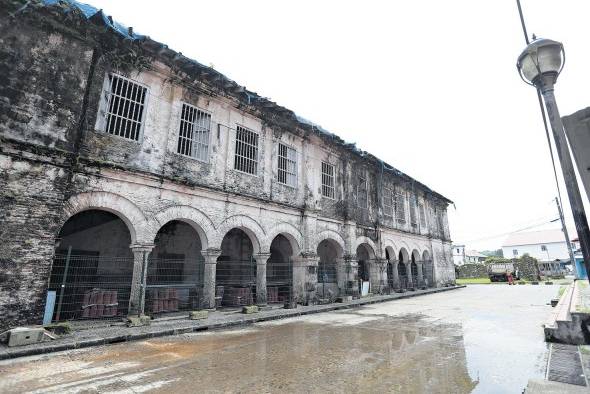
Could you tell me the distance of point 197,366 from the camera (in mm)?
4727

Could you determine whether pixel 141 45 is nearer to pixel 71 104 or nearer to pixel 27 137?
pixel 71 104

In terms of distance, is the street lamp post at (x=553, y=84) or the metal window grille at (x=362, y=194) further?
the metal window grille at (x=362, y=194)

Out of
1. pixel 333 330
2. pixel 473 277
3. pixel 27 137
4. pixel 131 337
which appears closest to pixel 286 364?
pixel 333 330

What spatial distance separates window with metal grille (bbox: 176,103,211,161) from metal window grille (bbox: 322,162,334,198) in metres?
6.34

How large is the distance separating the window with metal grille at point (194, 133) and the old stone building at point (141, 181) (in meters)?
0.04

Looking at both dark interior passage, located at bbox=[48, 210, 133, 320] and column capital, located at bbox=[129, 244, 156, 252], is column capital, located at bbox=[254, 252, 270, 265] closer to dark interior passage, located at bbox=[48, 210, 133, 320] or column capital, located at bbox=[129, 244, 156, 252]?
column capital, located at bbox=[129, 244, 156, 252]

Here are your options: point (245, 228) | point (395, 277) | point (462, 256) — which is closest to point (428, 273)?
point (395, 277)

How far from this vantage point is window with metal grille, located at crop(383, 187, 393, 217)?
19281mm

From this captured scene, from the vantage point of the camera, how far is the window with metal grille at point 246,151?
1164 cm

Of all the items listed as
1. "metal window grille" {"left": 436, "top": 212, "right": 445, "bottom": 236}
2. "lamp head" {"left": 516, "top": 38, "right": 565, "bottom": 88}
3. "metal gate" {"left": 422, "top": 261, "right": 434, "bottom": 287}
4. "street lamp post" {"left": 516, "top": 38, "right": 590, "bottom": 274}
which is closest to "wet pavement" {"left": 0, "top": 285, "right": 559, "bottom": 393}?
"street lamp post" {"left": 516, "top": 38, "right": 590, "bottom": 274}

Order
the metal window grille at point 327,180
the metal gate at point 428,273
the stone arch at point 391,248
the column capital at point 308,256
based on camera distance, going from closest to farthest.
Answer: the column capital at point 308,256 → the metal window grille at point 327,180 → the stone arch at point 391,248 → the metal gate at point 428,273

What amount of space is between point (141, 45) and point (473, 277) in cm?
4471

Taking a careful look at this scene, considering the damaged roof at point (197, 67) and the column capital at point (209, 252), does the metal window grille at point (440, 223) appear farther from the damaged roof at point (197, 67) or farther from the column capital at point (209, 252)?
the column capital at point (209, 252)

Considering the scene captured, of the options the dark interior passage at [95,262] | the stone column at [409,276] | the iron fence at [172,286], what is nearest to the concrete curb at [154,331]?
the iron fence at [172,286]
